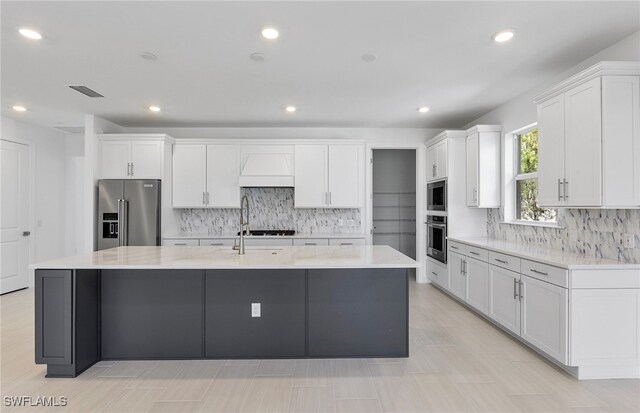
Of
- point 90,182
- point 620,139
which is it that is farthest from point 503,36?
point 90,182

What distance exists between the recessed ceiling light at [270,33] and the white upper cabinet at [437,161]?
128 inches

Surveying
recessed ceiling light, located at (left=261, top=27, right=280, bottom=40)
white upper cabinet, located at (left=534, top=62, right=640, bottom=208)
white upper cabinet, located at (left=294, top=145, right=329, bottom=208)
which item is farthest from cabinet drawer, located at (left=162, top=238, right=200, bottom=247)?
white upper cabinet, located at (left=534, top=62, right=640, bottom=208)

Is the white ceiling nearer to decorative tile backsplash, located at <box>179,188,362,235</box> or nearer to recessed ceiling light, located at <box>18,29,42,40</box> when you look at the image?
recessed ceiling light, located at <box>18,29,42,40</box>

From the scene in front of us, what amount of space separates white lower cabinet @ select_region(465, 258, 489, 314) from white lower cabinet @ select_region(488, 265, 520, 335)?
109mm

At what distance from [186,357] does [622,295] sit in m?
3.42

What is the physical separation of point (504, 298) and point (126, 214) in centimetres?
489

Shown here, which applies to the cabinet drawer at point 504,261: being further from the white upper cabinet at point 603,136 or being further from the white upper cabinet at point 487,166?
the white upper cabinet at point 487,166

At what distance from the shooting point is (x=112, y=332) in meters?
2.97

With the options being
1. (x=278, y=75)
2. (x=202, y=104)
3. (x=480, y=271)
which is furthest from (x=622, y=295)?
(x=202, y=104)

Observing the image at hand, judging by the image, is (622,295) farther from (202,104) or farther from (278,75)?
(202,104)

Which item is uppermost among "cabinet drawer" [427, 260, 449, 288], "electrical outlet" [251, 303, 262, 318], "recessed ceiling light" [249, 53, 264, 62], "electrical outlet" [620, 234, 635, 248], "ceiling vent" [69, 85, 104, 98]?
"ceiling vent" [69, 85, 104, 98]

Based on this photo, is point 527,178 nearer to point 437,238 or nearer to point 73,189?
point 437,238

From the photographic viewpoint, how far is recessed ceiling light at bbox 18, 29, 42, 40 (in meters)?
2.62

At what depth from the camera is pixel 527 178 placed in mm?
4223
